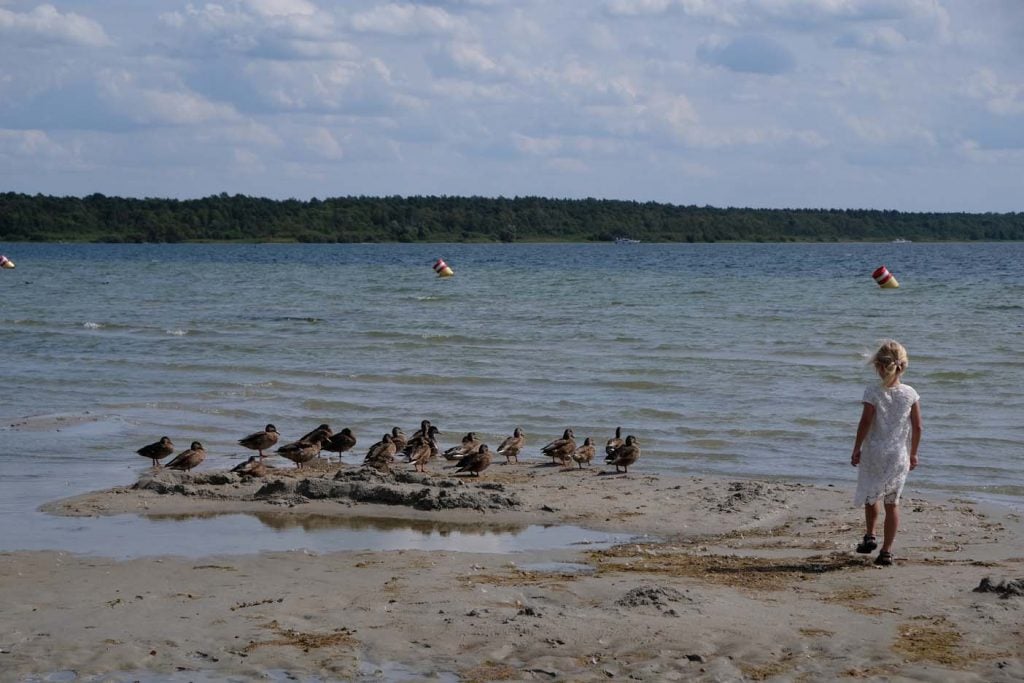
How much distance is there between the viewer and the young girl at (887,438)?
928 cm

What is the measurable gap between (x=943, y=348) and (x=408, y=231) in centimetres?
14124

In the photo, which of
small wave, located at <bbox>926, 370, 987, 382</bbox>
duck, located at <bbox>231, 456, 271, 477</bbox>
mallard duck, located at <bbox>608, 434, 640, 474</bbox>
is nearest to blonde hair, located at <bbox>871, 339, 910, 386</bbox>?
mallard duck, located at <bbox>608, 434, 640, 474</bbox>

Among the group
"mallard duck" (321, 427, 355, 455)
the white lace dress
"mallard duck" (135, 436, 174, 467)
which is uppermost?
the white lace dress

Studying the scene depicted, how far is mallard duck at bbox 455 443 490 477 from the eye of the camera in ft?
44.4

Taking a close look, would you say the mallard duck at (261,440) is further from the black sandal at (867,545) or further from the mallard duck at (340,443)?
the black sandal at (867,545)

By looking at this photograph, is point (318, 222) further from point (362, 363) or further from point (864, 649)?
point (864, 649)

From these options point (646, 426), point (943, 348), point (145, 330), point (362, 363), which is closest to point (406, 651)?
point (646, 426)

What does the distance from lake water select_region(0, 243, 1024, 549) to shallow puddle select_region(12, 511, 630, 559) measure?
308mm

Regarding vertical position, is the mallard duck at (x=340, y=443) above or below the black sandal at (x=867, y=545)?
below

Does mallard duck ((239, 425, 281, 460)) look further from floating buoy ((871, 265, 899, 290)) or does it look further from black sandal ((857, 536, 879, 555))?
floating buoy ((871, 265, 899, 290))

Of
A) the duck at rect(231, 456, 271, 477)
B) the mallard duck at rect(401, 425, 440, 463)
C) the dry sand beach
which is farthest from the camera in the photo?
the mallard duck at rect(401, 425, 440, 463)

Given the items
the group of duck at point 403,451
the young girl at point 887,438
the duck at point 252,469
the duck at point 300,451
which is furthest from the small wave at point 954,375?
the young girl at point 887,438

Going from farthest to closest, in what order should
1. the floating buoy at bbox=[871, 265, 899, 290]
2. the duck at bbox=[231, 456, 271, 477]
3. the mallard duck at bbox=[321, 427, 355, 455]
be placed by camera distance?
1. the floating buoy at bbox=[871, 265, 899, 290]
2. the mallard duck at bbox=[321, 427, 355, 455]
3. the duck at bbox=[231, 456, 271, 477]

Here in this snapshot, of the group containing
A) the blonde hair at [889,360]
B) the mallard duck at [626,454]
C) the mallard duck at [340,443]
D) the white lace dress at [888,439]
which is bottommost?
the mallard duck at [340,443]
